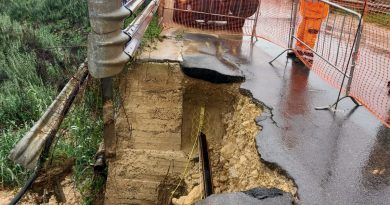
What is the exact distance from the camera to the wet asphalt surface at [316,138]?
11.6 ft

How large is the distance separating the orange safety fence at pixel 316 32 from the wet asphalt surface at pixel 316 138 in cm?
61

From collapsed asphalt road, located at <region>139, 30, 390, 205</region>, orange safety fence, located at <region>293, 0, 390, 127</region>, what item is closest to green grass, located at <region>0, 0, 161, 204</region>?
collapsed asphalt road, located at <region>139, 30, 390, 205</region>

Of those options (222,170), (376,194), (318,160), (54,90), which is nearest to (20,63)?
(54,90)

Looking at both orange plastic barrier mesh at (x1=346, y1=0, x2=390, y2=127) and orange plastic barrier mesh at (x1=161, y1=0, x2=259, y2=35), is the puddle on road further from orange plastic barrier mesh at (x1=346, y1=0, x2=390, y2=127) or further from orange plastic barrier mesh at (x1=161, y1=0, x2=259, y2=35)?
orange plastic barrier mesh at (x1=161, y1=0, x2=259, y2=35)

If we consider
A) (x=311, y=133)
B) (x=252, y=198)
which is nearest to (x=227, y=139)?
(x=311, y=133)

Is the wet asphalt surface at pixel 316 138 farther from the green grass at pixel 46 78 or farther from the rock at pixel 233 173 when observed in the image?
the green grass at pixel 46 78

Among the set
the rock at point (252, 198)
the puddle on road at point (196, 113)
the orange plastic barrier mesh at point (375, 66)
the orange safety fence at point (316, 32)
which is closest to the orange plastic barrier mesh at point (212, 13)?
the orange safety fence at point (316, 32)

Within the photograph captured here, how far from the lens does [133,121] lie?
6152 millimetres

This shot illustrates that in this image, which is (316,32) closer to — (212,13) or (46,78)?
(212,13)

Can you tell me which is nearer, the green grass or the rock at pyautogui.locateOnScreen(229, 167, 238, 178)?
the rock at pyautogui.locateOnScreen(229, 167, 238, 178)

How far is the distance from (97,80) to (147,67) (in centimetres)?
190

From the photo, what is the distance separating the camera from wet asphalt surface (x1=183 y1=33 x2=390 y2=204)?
355 centimetres

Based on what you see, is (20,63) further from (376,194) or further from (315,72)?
(376,194)

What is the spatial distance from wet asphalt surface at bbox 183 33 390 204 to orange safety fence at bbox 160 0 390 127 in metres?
0.61
